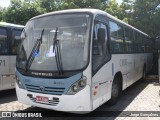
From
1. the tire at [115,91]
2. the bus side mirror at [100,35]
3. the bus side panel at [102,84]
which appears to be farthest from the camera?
the tire at [115,91]

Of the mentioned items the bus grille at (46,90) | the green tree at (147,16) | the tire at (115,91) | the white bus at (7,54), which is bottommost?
the tire at (115,91)

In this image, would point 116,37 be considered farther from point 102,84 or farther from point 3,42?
point 3,42

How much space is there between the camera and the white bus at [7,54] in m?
9.26

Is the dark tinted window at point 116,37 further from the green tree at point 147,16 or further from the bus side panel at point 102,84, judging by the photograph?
the green tree at point 147,16

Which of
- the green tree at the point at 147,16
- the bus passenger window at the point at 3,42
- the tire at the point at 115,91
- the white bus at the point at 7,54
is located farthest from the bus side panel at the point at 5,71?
the green tree at the point at 147,16

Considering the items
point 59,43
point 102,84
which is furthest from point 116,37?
point 59,43

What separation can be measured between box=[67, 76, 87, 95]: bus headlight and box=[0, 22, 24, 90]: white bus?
4179mm

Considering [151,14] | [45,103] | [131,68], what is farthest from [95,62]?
[151,14]

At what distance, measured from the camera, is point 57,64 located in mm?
6168

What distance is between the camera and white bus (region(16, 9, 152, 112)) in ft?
19.7

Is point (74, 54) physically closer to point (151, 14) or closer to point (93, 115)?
point (93, 115)

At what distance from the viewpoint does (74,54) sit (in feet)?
20.1

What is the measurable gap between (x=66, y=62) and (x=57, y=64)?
23 centimetres

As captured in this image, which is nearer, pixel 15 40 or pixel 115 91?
pixel 115 91
